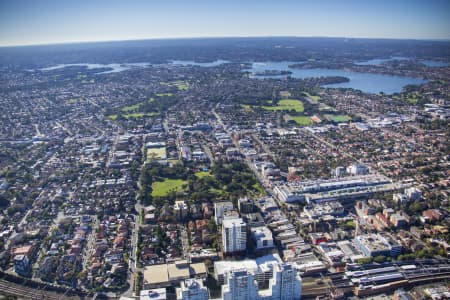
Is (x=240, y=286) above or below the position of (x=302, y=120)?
below

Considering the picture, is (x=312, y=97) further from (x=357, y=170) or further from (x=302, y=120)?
(x=357, y=170)

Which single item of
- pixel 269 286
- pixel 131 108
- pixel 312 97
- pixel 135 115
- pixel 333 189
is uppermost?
pixel 312 97

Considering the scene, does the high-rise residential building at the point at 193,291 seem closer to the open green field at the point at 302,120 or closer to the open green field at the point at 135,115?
the open green field at the point at 302,120

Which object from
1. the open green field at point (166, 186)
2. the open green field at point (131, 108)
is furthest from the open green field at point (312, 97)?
the open green field at point (166, 186)

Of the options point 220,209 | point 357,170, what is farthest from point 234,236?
point 357,170

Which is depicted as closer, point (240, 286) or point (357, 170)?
point (240, 286)

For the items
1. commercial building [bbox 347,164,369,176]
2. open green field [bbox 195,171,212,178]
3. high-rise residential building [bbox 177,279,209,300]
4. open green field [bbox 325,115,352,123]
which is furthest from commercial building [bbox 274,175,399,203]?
open green field [bbox 325,115,352,123]

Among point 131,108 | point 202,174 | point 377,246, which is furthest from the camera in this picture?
point 131,108
